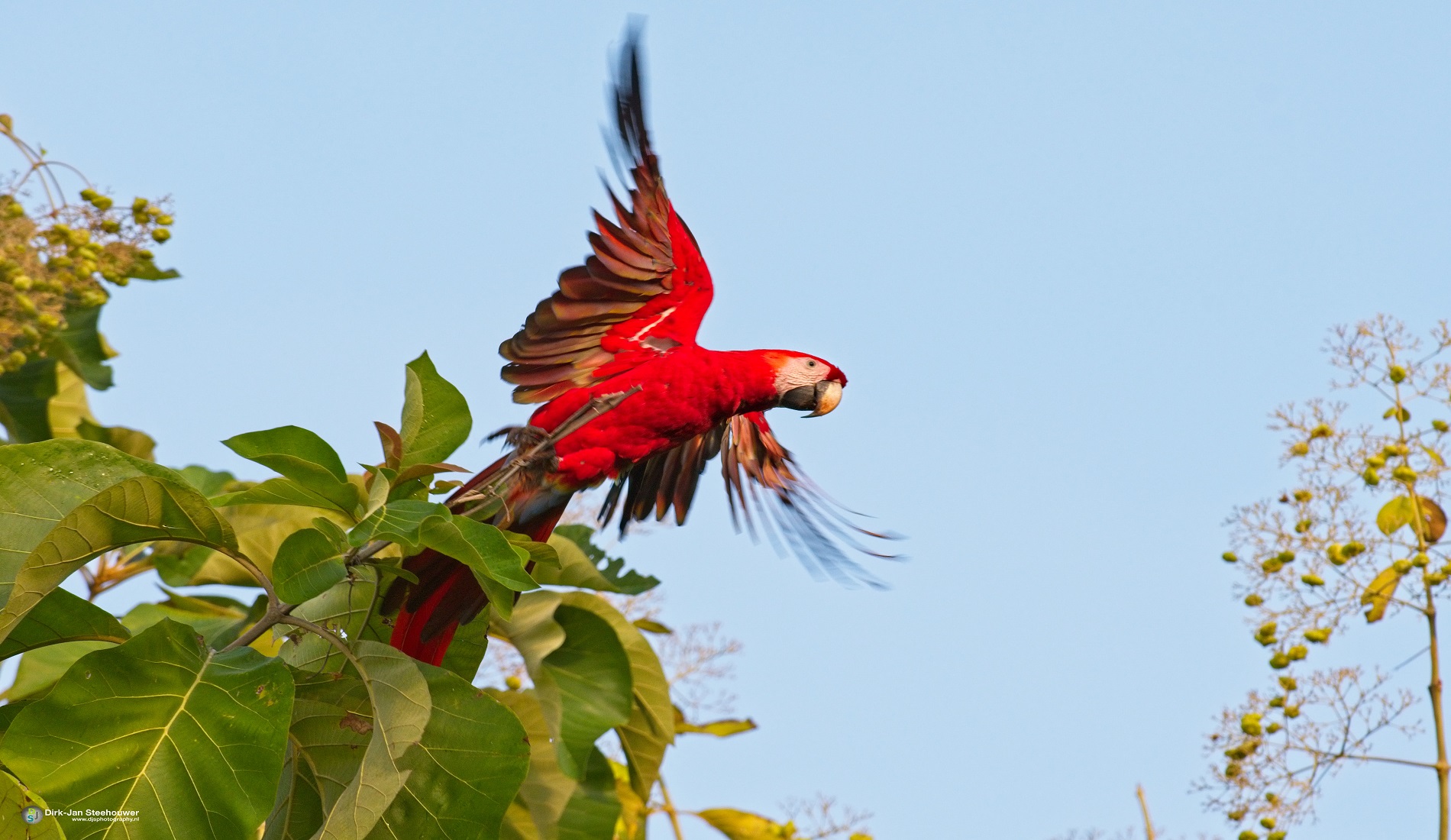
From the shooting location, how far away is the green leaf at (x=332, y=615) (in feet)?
6.11

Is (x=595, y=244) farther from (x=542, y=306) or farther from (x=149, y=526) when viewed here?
(x=149, y=526)

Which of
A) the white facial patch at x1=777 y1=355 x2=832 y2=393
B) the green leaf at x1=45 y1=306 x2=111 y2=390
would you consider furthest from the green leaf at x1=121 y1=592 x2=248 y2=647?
the white facial patch at x1=777 y1=355 x2=832 y2=393

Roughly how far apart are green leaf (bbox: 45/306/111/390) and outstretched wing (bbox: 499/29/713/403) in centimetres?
127

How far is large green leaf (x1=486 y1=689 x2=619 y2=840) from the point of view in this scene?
2.43 m

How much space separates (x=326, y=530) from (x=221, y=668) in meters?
0.21

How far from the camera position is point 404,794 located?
64.7 inches

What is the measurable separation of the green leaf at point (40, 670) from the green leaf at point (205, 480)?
710mm

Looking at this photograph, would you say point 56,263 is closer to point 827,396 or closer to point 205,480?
point 205,480

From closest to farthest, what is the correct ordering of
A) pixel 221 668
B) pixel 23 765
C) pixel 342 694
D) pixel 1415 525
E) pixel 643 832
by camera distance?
1. pixel 23 765
2. pixel 221 668
3. pixel 342 694
4. pixel 1415 525
5. pixel 643 832

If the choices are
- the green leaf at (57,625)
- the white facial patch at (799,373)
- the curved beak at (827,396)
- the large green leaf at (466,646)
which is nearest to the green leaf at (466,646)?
the large green leaf at (466,646)

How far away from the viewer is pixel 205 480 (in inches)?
113

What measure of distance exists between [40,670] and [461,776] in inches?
33.9

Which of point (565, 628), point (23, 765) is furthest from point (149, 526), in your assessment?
point (565, 628)

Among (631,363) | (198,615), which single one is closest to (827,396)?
(631,363)
